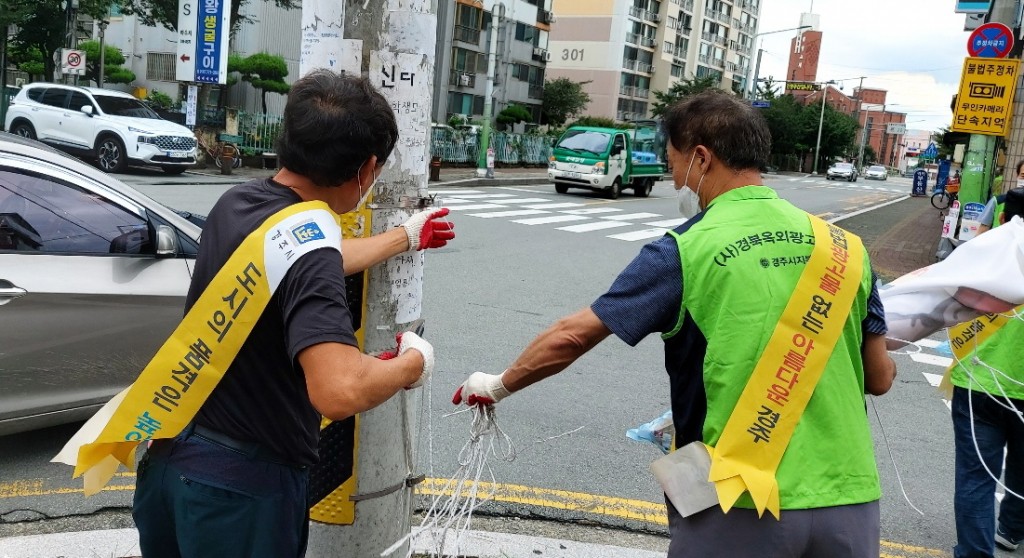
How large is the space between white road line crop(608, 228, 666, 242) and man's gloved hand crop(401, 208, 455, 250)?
1248 centimetres

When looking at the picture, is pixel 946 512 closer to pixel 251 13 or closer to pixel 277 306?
pixel 277 306

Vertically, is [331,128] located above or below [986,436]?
above

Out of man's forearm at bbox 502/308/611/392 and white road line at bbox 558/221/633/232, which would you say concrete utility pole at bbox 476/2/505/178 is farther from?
man's forearm at bbox 502/308/611/392

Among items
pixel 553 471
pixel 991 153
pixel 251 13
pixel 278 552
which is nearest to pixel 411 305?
pixel 278 552

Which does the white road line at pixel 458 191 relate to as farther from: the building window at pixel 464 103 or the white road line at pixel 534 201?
the building window at pixel 464 103

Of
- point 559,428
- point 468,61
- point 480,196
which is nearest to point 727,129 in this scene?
point 559,428

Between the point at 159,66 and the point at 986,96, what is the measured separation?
3423 cm

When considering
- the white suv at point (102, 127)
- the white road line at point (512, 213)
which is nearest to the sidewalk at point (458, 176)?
the white suv at point (102, 127)

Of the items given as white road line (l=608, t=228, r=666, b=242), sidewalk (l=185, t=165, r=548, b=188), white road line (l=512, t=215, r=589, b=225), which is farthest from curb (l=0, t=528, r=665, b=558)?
sidewalk (l=185, t=165, r=548, b=188)

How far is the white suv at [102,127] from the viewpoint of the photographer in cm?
1903

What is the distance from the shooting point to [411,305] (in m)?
2.89

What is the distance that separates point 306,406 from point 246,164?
2385 centimetres

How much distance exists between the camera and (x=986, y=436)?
3.66 m

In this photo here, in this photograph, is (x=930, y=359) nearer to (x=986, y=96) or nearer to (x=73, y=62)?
(x=986, y=96)
